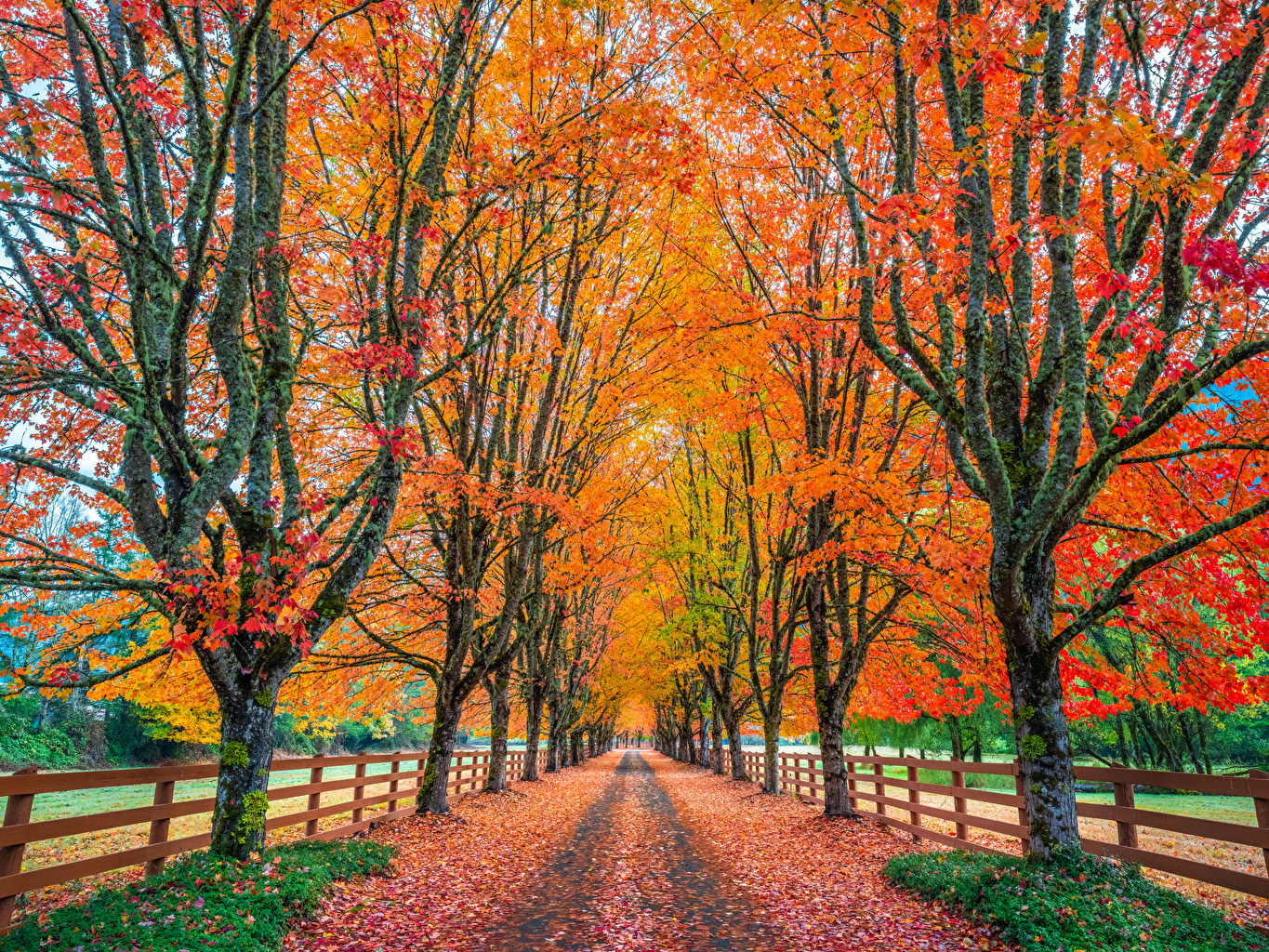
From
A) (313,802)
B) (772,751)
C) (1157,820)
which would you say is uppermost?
(1157,820)

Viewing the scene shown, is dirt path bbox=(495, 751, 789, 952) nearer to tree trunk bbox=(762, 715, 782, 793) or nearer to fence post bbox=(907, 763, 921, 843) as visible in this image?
fence post bbox=(907, 763, 921, 843)

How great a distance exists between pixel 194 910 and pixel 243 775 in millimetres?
1395

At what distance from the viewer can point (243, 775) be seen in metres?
5.46

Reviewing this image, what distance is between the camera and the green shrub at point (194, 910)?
12.0 ft

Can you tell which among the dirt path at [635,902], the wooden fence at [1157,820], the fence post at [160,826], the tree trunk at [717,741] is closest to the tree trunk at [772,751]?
the dirt path at [635,902]

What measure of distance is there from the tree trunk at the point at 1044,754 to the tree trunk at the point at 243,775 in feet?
21.4

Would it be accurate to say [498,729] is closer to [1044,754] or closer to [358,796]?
[358,796]

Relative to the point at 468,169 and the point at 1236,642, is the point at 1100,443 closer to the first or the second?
the point at 1236,642

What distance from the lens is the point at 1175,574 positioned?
703 cm

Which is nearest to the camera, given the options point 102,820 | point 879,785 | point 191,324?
point 102,820

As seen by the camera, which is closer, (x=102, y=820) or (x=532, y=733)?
(x=102, y=820)

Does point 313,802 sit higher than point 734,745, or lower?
higher

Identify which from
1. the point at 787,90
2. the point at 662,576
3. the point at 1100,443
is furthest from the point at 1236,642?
the point at 662,576

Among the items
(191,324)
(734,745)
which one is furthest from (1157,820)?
(734,745)
